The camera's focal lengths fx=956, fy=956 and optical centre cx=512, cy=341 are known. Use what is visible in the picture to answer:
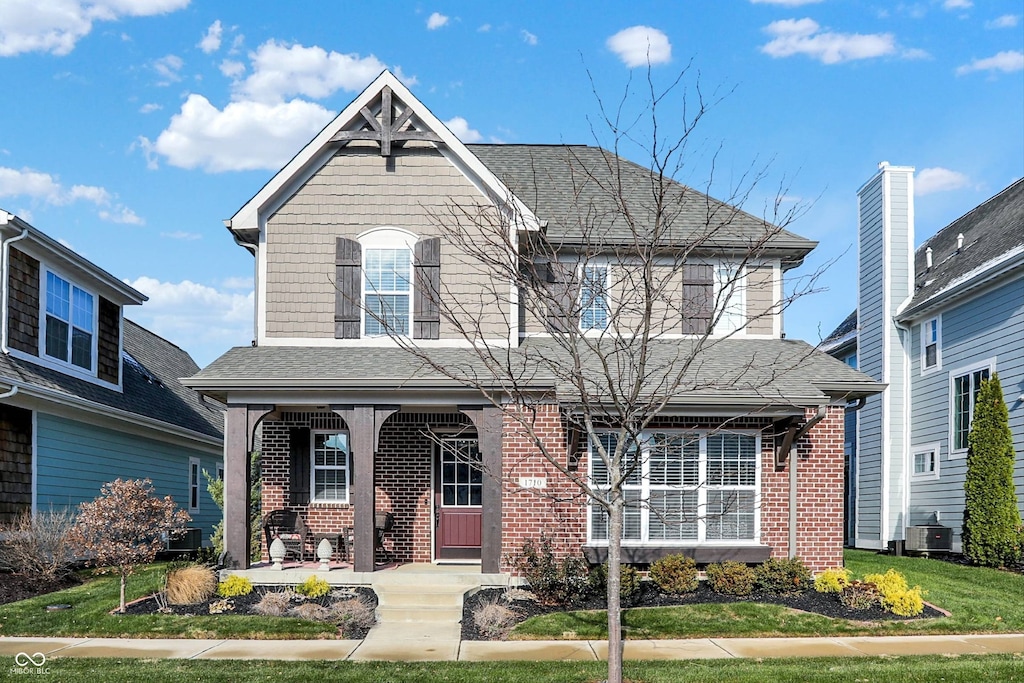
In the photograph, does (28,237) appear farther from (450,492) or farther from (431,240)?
(450,492)

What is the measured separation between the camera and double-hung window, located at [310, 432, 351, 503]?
663 inches

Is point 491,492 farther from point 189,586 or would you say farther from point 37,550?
point 37,550

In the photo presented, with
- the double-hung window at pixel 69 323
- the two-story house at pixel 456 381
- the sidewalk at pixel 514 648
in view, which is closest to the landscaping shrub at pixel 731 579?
the two-story house at pixel 456 381

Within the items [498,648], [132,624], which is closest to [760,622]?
[498,648]

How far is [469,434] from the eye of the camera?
17344 millimetres

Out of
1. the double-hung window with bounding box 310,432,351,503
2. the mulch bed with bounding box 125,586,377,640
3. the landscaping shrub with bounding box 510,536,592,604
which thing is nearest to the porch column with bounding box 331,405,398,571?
the mulch bed with bounding box 125,586,377,640

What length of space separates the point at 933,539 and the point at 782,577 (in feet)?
23.2

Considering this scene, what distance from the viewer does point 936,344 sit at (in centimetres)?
2106

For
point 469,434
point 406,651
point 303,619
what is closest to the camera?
point 406,651

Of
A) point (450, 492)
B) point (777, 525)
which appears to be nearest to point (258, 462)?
point (450, 492)

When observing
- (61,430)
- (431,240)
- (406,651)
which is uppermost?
(431,240)

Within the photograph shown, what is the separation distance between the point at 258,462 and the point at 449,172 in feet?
20.3

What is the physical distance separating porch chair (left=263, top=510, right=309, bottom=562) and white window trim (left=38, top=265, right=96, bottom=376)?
17.7 feet

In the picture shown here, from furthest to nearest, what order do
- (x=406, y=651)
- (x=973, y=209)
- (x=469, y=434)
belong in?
1. (x=973, y=209)
2. (x=469, y=434)
3. (x=406, y=651)
